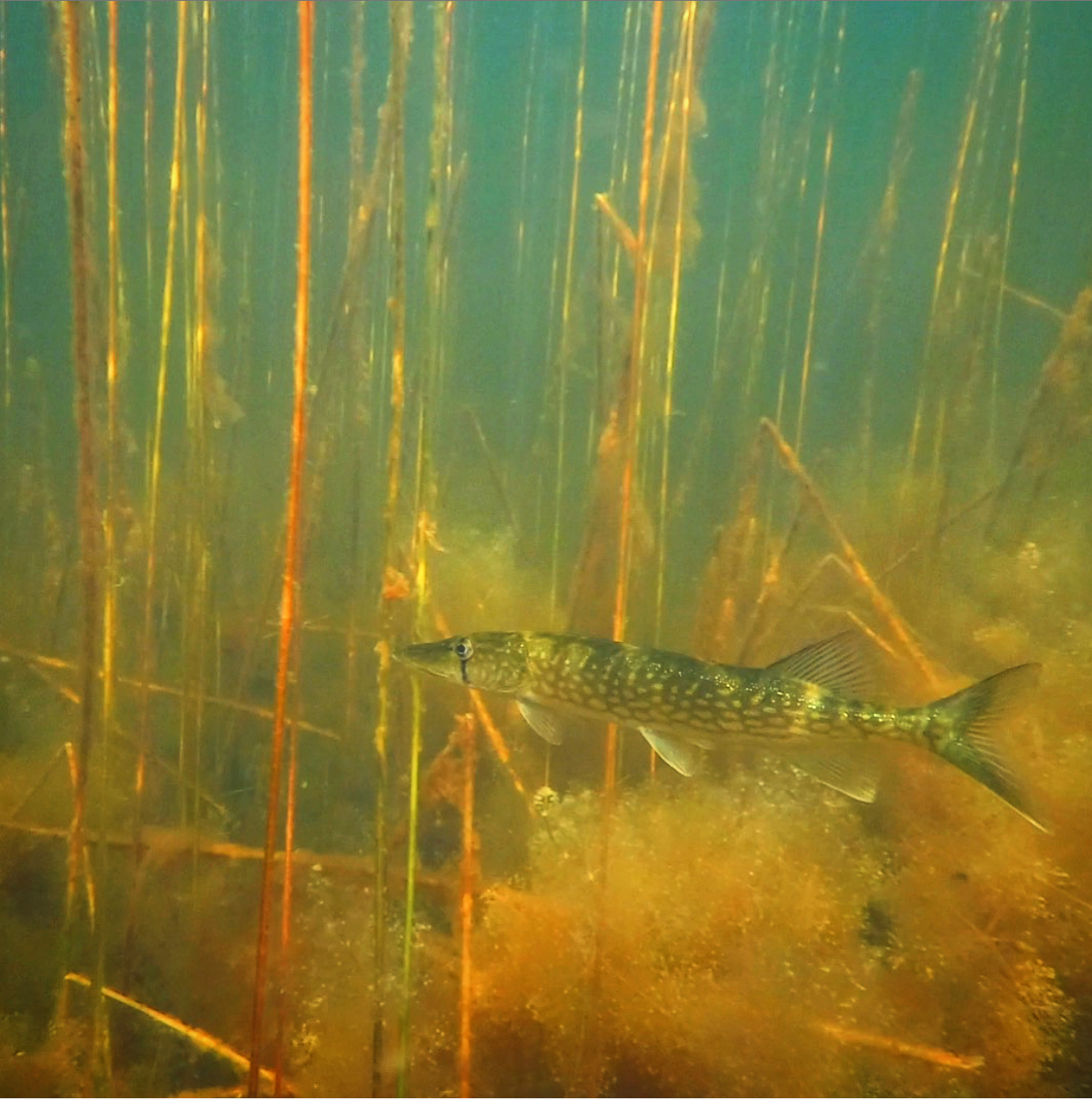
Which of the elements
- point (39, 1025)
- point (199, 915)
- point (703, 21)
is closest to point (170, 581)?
point (199, 915)

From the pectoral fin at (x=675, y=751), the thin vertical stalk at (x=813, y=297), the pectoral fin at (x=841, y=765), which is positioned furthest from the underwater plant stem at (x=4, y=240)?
the thin vertical stalk at (x=813, y=297)

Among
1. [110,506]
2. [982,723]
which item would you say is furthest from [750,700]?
[110,506]

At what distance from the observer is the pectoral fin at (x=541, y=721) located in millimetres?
3361

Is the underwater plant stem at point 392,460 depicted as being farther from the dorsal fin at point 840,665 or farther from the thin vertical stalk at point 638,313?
the dorsal fin at point 840,665

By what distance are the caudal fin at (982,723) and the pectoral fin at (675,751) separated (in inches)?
38.6

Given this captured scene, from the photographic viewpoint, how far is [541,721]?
341 centimetres

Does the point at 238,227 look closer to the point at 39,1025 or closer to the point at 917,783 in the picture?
the point at 39,1025

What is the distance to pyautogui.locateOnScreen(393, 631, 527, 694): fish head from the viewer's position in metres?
3.35

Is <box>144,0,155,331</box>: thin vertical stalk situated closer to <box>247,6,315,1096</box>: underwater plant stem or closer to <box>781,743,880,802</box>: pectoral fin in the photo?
<box>247,6,315,1096</box>: underwater plant stem

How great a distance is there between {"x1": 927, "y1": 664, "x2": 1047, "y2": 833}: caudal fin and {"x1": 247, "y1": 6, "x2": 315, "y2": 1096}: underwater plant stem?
2.38 metres

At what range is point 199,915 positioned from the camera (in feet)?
11.5

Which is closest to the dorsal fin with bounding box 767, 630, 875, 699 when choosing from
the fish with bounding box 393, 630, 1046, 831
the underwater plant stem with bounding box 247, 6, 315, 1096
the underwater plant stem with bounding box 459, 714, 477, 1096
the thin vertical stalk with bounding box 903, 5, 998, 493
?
the fish with bounding box 393, 630, 1046, 831

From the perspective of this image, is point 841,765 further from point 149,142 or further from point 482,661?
point 149,142

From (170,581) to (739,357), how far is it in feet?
15.4
